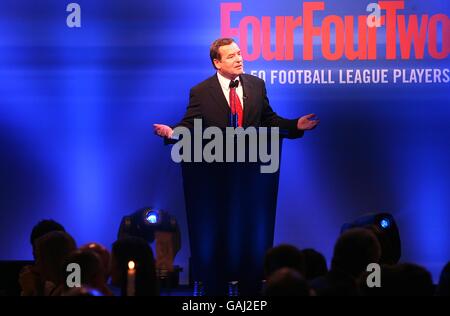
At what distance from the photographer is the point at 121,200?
6.58 meters

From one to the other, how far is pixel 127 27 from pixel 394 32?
2.16 m

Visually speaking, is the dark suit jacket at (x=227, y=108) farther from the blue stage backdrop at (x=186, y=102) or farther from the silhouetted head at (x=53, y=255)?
the silhouetted head at (x=53, y=255)

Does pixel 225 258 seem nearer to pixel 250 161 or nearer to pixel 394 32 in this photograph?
pixel 250 161

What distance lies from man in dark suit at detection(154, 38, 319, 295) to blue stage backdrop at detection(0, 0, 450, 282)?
1.20 m

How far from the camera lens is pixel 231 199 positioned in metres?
5.23

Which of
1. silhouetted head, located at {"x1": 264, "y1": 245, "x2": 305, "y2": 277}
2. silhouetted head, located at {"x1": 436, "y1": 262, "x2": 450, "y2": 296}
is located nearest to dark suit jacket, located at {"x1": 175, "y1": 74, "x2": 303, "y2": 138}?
silhouetted head, located at {"x1": 264, "y1": 245, "x2": 305, "y2": 277}

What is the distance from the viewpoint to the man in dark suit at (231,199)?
5.16 metres

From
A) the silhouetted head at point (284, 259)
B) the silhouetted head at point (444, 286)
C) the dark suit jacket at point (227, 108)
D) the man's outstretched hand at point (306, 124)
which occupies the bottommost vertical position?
the silhouetted head at point (444, 286)

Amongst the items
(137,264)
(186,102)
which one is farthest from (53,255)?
(186,102)

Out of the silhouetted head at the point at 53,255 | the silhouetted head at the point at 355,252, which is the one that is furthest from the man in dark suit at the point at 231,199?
the silhouetted head at the point at 355,252

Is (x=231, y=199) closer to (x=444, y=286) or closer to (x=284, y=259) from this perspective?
(x=284, y=259)
